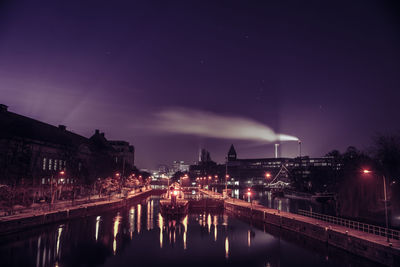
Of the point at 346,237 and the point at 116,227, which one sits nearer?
the point at 346,237

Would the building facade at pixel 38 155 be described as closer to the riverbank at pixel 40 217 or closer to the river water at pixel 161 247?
the riverbank at pixel 40 217

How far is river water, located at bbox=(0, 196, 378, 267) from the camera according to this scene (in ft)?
136

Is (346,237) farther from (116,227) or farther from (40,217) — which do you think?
(40,217)

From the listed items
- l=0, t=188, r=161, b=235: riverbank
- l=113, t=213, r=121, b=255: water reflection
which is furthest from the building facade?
l=113, t=213, r=121, b=255: water reflection

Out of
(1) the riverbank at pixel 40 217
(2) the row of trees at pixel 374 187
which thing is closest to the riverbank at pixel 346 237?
(2) the row of trees at pixel 374 187

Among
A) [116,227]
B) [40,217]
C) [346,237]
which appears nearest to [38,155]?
[40,217]

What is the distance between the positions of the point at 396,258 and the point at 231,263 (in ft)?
63.0

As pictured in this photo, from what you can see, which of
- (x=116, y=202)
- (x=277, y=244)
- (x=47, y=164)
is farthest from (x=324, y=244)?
(x=47, y=164)

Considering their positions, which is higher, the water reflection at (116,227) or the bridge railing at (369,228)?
the bridge railing at (369,228)

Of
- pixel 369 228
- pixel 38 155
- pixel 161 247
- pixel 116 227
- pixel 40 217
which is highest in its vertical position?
pixel 38 155

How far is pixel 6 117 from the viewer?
7612cm

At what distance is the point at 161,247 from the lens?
5084 centimetres

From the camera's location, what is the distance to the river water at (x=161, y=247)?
136 ft

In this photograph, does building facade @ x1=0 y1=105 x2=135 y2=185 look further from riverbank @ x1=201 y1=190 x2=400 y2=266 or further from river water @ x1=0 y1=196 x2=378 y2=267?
riverbank @ x1=201 y1=190 x2=400 y2=266
